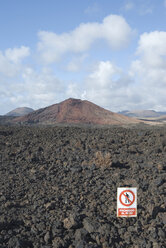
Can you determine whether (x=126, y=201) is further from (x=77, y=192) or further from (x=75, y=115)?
(x=75, y=115)

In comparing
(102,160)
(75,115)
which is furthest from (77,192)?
(75,115)

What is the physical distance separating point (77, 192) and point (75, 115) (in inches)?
1298

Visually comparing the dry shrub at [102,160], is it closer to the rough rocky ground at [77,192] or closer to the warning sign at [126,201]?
the rough rocky ground at [77,192]

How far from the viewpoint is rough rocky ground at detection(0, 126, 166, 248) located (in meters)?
3.99

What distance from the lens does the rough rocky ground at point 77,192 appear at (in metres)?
3.99

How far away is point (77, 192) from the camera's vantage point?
5.52 meters

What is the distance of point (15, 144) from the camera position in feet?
30.5

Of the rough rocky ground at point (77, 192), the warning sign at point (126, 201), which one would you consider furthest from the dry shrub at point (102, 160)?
the warning sign at point (126, 201)

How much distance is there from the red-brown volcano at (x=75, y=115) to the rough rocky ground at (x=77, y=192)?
26996mm

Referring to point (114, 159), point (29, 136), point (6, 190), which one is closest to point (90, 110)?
point (29, 136)

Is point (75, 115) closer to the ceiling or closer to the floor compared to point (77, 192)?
closer to the ceiling

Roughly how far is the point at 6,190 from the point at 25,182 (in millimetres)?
604

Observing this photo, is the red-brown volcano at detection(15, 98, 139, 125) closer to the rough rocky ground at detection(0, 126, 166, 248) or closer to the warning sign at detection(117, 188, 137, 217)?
the rough rocky ground at detection(0, 126, 166, 248)

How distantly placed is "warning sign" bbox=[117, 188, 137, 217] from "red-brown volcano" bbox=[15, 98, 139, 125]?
31947 millimetres
